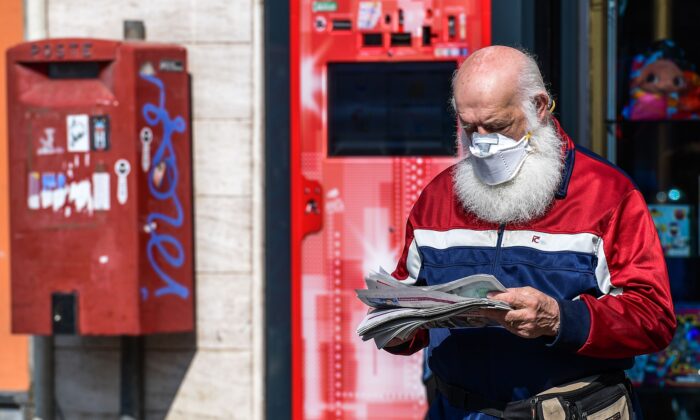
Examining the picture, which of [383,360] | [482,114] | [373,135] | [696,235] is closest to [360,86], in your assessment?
[373,135]

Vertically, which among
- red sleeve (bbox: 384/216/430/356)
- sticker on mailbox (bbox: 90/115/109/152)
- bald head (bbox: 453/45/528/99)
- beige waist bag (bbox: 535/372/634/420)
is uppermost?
bald head (bbox: 453/45/528/99)

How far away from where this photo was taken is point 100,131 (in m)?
4.75

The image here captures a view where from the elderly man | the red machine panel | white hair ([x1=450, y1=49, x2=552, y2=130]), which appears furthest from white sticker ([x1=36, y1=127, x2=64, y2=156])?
white hair ([x1=450, y1=49, x2=552, y2=130])

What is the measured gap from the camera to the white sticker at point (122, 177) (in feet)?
15.6

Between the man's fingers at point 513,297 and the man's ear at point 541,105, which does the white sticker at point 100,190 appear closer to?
the man's ear at point 541,105

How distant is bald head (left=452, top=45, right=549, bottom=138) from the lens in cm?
270

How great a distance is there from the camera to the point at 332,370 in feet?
16.7

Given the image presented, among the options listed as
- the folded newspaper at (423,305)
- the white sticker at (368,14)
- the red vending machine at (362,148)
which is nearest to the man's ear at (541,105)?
the folded newspaper at (423,305)

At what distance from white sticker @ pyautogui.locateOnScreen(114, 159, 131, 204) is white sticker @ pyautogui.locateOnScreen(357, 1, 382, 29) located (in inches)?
46.2

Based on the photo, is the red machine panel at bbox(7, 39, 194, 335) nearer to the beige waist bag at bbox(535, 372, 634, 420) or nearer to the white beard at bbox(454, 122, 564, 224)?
the white beard at bbox(454, 122, 564, 224)

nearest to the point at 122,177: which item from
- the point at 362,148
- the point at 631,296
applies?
the point at 362,148

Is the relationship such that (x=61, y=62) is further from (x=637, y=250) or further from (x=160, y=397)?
(x=637, y=250)

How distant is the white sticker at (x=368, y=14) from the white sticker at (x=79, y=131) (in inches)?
49.1

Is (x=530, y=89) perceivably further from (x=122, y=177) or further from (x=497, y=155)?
(x=122, y=177)
